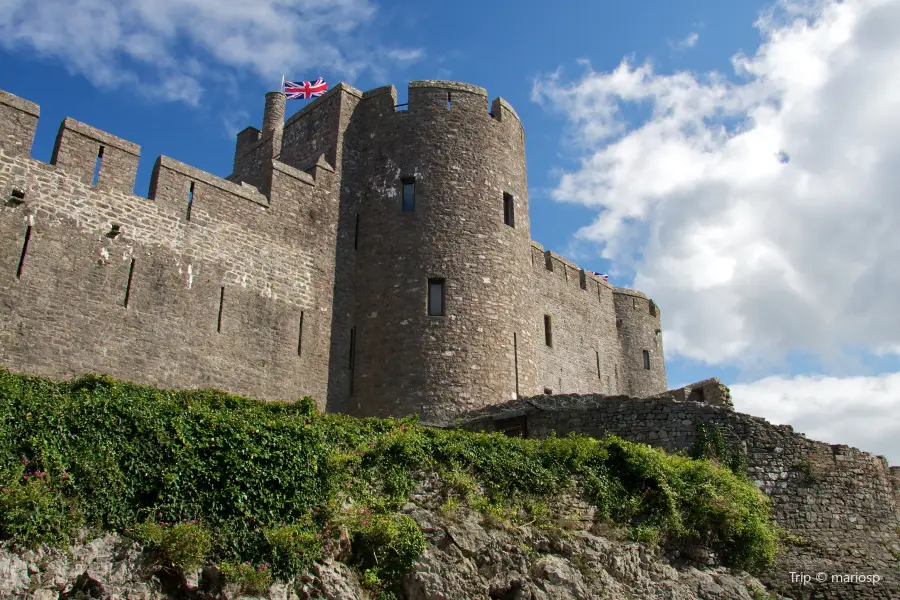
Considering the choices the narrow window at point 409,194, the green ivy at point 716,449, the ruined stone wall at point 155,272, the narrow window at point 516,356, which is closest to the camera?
the ruined stone wall at point 155,272

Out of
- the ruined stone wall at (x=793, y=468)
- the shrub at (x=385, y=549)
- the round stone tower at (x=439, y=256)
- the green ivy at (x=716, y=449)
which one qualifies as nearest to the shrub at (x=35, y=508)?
the shrub at (x=385, y=549)

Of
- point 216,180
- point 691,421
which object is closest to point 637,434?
point 691,421

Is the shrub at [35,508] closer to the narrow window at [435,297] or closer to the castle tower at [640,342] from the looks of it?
the narrow window at [435,297]

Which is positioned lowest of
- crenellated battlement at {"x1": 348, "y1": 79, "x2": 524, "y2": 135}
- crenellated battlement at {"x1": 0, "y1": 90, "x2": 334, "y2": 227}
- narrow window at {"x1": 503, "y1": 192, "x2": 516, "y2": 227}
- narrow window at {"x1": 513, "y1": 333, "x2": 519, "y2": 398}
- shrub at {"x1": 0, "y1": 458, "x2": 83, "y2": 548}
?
shrub at {"x1": 0, "y1": 458, "x2": 83, "y2": 548}

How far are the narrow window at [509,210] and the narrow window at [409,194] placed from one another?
255cm

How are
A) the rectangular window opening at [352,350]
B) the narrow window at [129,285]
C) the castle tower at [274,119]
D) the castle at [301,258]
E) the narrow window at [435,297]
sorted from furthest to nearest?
the castle tower at [274,119] → the rectangular window opening at [352,350] → the narrow window at [435,297] → the narrow window at [129,285] → the castle at [301,258]

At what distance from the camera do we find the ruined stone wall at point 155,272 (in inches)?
581

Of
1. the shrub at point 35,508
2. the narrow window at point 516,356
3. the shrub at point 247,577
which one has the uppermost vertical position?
the narrow window at point 516,356

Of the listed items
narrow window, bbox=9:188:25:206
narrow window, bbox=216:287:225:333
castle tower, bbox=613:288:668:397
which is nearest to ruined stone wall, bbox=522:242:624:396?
castle tower, bbox=613:288:668:397

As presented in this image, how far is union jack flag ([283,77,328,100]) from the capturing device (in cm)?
2309

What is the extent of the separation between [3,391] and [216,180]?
32.3 ft

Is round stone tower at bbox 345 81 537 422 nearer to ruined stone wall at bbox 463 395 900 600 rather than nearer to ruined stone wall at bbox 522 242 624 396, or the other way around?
ruined stone wall at bbox 463 395 900 600

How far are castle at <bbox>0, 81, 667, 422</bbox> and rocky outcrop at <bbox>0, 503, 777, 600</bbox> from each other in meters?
6.20

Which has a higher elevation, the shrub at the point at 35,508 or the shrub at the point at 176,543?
the shrub at the point at 35,508
